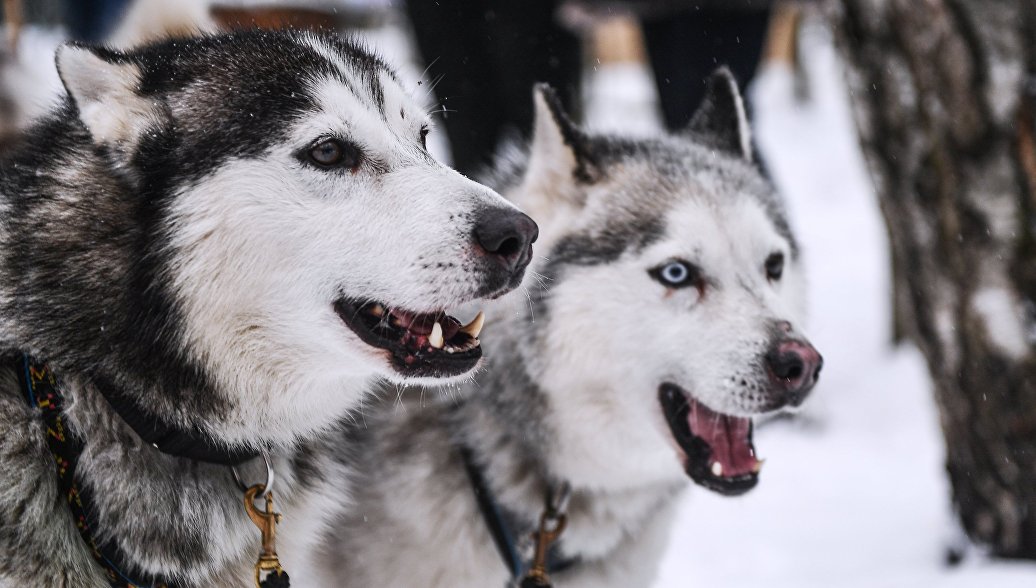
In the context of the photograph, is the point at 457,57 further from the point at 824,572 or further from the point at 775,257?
the point at 824,572

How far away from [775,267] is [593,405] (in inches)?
25.3

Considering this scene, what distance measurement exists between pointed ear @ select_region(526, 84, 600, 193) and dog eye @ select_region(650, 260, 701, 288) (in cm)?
37

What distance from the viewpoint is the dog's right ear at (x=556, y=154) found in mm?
2627

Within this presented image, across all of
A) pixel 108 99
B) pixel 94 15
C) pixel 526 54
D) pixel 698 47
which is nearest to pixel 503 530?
pixel 108 99

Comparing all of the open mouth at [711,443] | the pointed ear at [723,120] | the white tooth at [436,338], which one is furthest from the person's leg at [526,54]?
the white tooth at [436,338]

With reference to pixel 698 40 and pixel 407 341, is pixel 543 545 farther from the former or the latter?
pixel 698 40

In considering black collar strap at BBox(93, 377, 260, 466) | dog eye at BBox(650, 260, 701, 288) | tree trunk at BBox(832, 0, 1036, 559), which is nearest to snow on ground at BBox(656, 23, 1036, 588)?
tree trunk at BBox(832, 0, 1036, 559)

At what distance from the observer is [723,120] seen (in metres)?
3.00

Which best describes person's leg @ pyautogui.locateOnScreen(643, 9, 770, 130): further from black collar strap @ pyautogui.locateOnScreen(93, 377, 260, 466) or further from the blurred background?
black collar strap @ pyautogui.locateOnScreen(93, 377, 260, 466)

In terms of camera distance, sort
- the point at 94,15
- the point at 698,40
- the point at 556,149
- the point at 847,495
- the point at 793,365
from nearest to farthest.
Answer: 1. the point at 793,365
2. the point at 556,149
3. the point at 698,40
4. the point at 847,495
5. the point at 94,15

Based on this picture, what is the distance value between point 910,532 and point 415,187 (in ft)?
7.97

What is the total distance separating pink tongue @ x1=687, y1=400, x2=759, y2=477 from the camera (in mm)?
2459

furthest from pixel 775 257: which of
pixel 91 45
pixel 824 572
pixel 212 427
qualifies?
pixel 91 45

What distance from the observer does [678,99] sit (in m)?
3.74
